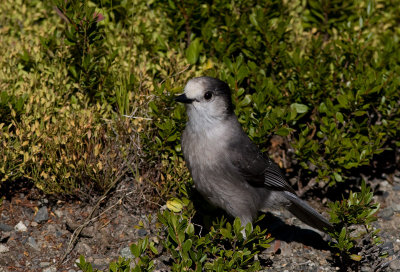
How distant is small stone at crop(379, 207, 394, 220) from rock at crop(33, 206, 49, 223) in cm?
357

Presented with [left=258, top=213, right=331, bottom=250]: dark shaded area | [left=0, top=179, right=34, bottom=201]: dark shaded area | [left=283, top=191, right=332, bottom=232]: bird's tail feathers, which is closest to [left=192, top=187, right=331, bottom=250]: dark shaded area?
[left=258, top=213, right=331, bottom=250]: dark shaded area

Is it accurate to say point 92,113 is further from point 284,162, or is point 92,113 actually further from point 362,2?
point 362,2

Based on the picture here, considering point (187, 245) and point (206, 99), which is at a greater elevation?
point (206, 99)

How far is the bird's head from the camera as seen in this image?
14.4 feet

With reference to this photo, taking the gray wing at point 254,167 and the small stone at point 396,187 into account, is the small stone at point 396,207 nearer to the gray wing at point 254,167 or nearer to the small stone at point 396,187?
the small stone at point 396,187

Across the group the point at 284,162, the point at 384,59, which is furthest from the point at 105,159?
the point at 384,59

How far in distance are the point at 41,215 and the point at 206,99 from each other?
→ 2069 millimetres

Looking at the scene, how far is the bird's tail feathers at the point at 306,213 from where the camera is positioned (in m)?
5.03

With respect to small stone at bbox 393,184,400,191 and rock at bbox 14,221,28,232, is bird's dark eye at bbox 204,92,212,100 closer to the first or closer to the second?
rock at bbox 14,221,28,232

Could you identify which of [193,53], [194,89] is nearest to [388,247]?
[194,89]

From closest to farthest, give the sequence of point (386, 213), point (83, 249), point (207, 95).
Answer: point (207, 95) → point (83, 249) → point (386, 213)

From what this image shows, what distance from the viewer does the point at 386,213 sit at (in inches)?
223

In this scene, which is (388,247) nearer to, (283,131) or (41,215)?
(283,131)

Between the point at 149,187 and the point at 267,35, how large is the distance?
2.15 m
